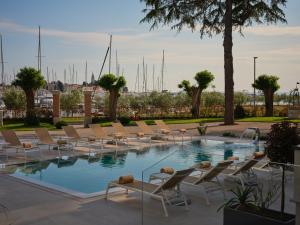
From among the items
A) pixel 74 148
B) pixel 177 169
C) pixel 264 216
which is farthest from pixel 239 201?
pixel 74 148

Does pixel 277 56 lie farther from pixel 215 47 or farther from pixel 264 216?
pixel 264 216

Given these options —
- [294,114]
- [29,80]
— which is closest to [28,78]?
[29,80]

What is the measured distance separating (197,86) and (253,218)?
89.7ft

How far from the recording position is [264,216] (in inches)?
221

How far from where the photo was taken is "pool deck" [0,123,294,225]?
6.80 m

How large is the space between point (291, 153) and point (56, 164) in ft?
27.0

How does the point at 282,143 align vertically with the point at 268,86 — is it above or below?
below

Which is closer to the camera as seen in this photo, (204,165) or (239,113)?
(204,165)

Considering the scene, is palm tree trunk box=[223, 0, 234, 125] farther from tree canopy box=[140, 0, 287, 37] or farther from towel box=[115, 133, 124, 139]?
towel box=[115, 133, 124, 139]

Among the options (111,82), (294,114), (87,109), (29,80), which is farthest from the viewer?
(294,114)

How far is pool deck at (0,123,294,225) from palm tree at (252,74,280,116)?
27.1 m

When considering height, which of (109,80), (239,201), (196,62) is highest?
(196,62)

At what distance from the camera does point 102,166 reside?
12727 millimetres

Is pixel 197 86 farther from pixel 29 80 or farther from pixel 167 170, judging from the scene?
pixel 167 170
